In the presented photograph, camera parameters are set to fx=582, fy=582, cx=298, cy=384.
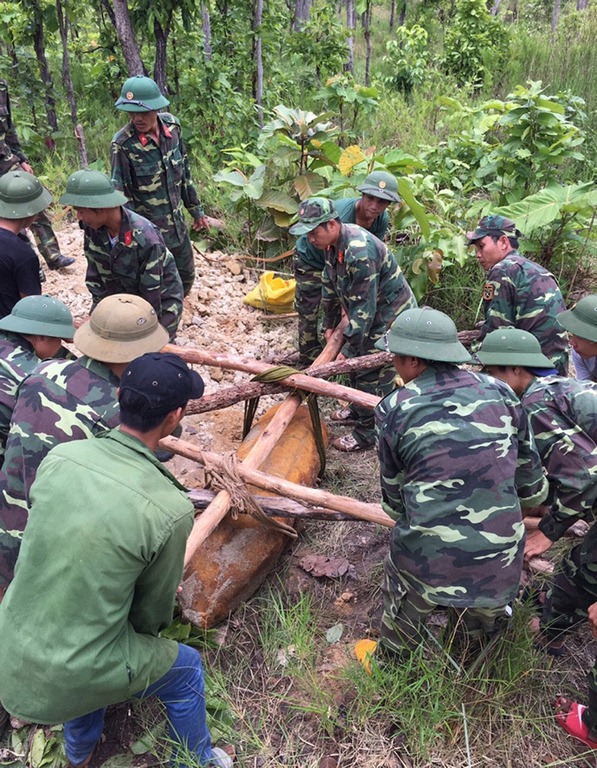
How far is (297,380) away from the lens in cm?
366

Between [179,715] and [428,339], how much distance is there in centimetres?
170

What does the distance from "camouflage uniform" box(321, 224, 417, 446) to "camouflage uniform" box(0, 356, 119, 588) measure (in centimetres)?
205

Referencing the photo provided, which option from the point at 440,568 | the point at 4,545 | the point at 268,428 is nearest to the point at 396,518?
the point at 440,568

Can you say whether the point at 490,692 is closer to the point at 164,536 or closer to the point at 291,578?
the point at 291,578

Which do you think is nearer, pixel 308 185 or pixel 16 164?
pixel 16 164

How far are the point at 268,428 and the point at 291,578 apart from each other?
862 millimetres

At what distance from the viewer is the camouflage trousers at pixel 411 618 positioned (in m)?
2.42

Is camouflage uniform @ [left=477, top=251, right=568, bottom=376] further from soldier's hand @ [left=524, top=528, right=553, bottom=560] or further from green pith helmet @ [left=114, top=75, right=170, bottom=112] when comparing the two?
green pith helmet @ [left=114, top=75, right=170, bottom=112]

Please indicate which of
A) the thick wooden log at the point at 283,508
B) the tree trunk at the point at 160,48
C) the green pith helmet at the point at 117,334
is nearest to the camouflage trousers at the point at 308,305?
the thick wooden log at the point at 283,508

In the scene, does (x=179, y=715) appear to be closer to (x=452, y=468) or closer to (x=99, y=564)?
(x=99, y=564)

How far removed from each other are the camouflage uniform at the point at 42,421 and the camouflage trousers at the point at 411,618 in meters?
1.36

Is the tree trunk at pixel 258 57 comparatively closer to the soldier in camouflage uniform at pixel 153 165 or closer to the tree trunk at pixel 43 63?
the tree trunk at pixel 43 63

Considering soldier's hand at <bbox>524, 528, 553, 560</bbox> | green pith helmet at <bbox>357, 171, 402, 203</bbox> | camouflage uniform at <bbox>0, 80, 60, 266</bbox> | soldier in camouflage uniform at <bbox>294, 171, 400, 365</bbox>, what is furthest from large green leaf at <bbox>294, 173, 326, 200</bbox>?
soldier's hand at <bbox>524, 528, 553, 560</bbox>

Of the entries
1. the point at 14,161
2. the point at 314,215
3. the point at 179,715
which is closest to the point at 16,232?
the point at 314,215
